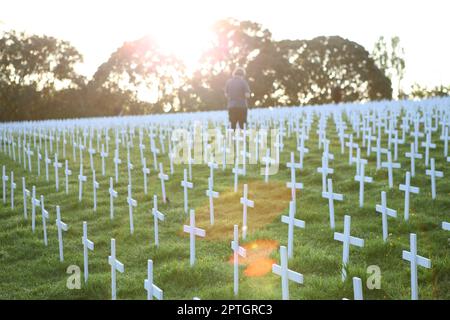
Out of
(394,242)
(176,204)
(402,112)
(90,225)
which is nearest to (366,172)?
(176,204)

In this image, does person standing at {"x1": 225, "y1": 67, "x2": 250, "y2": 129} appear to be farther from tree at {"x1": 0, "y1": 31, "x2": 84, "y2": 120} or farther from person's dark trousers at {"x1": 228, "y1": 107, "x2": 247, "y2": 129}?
tree at {"x1": 0, "y1": 31, "x2": 84, "y2": 120}

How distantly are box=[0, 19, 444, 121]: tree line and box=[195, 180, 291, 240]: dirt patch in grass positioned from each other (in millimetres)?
23888

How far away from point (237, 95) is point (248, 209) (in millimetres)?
5945

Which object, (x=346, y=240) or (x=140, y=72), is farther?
(x=140, y=72)

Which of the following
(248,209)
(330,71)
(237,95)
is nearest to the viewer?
(248,209)

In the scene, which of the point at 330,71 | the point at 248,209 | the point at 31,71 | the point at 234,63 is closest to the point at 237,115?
the point at 248,209

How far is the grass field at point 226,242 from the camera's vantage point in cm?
537

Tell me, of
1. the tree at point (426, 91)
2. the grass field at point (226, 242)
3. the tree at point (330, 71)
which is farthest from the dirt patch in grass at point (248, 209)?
the tree at point (330, 71)

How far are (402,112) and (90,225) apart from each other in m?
12.6

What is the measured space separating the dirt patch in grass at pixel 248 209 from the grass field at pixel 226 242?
16 mm

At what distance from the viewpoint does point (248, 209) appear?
327 inches

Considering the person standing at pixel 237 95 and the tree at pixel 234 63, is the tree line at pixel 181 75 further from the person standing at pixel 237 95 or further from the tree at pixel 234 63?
Result: the person standing at pixel 237 95

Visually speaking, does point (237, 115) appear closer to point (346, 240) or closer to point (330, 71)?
point (346, 240)
